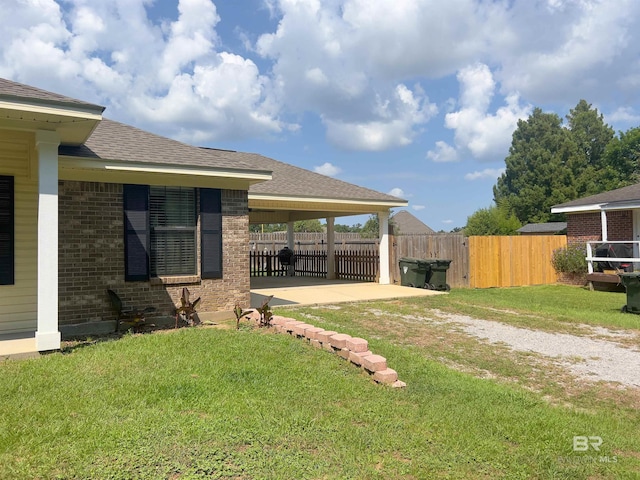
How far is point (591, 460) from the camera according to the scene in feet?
10.9

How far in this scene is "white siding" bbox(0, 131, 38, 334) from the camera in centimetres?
720

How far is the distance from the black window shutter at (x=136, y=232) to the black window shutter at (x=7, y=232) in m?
1.64

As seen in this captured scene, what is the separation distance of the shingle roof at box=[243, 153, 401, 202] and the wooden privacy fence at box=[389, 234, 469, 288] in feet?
5.74

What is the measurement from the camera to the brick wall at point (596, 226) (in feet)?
54.8

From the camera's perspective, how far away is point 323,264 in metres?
19.4

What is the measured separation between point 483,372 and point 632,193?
1505cm

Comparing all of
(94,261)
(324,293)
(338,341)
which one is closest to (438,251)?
(324,293)

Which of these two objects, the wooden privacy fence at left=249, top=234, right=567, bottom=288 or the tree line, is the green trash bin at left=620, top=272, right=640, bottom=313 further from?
the tree line

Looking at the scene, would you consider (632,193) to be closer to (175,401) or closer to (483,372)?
(483,372)

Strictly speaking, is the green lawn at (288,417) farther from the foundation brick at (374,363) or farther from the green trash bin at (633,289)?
the green trash bin at (633,289)

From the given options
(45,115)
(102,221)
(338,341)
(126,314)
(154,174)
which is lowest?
(338,341)

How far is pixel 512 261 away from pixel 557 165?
116ft

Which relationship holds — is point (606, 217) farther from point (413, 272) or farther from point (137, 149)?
point (137, 149)

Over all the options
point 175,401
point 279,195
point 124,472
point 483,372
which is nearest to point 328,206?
point 279,195
